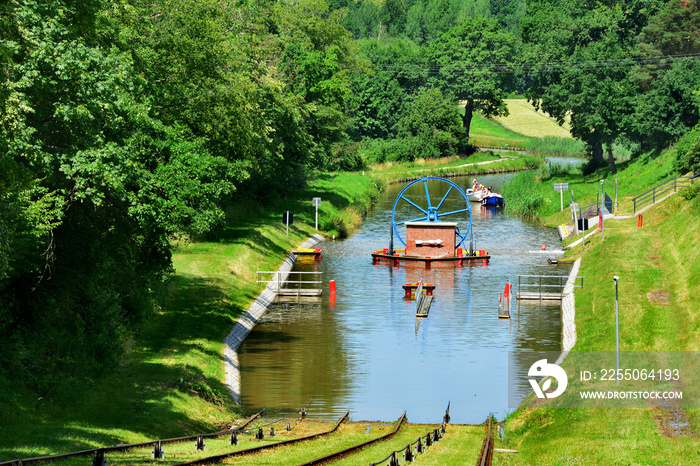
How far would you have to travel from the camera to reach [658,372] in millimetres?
29516

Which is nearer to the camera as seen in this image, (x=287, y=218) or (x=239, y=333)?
(x=239, y=333)

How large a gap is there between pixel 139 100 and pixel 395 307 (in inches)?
791

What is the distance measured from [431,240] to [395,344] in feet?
71.1

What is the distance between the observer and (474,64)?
451 ft

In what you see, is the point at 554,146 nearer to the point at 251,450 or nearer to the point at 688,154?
the point at 688,154

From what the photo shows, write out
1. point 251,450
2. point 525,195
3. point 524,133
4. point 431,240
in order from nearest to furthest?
point 251,450
point 431,240
point 525,195
point 524,133

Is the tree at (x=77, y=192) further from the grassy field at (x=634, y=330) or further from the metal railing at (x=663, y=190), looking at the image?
the metal railing at (x=663, y=190)

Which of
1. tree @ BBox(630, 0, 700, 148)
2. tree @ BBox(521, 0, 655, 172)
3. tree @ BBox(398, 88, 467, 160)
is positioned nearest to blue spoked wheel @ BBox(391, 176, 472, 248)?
tree @ BBox(398, 88, 467, 160)

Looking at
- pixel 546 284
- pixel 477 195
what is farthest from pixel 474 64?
pixel 546 284

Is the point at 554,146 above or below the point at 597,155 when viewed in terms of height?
above

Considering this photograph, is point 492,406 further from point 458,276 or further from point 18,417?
point 458,276

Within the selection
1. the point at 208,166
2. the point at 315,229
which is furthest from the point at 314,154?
the point at 208,166

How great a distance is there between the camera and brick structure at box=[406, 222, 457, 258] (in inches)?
2339

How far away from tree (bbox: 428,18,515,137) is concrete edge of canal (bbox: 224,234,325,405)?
8665 centimetres
